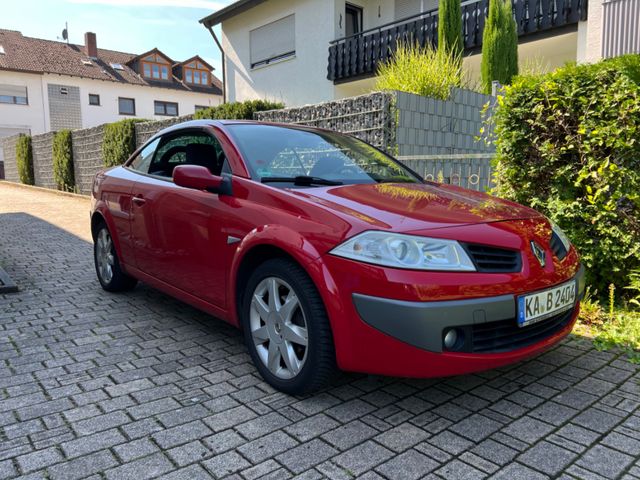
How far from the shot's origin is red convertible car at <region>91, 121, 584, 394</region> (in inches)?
93.1

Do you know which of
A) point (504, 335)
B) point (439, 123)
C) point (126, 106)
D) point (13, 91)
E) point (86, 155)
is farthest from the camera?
A: point (126, 106)

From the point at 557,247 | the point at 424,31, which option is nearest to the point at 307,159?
the point at 557,247

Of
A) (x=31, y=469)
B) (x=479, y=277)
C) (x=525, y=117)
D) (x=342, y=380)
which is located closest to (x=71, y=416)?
(x=31, y=469)

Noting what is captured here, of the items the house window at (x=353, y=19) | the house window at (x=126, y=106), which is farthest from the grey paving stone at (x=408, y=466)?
the house window at (x=126, y=106)

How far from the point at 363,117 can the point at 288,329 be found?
4.45 metres

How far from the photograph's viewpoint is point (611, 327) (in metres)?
3.82

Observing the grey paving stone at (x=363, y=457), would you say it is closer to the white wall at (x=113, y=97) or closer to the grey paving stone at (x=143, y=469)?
the grey paving stone at (x=143, y=469)

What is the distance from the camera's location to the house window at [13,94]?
32550 mm

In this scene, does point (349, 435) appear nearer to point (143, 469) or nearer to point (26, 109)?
point (143, 469)

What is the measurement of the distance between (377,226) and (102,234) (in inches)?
132

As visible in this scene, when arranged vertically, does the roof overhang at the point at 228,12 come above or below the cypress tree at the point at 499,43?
above

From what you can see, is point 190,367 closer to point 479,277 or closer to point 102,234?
point 479,277

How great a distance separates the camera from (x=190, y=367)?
320 centimetres

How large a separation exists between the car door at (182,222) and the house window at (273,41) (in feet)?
45.9
